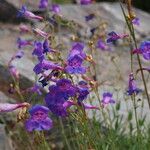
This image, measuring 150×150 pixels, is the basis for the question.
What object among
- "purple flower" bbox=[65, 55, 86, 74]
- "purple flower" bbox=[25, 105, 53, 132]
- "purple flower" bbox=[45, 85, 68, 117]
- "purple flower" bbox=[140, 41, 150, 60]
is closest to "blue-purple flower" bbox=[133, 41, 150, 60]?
"purple flower" bbox=[140, 41, 150, 60]

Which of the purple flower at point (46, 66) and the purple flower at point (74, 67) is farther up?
the purple flower at point (74, 67)

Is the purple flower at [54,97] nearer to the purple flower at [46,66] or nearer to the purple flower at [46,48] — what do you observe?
the purple flower at [46,66]

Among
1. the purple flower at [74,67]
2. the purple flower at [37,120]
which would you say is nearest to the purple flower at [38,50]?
the purple flower at [74,67]

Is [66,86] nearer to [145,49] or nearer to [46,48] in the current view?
[46,48]

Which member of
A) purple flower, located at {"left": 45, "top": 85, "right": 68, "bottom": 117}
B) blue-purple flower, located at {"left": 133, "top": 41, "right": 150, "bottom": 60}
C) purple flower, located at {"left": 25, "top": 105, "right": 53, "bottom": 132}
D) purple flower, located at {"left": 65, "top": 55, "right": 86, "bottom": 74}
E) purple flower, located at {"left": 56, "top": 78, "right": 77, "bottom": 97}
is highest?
blue-purple flower, located at {"left": 133, "top": 41, "right": 150, "bottom": 60}

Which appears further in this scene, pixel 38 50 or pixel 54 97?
pixel 38 50

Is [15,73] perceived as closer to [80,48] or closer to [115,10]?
[80,48]

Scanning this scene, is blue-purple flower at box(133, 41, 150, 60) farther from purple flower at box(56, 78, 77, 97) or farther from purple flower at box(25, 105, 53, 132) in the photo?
purple flower at box(25, 105, 53, 132)

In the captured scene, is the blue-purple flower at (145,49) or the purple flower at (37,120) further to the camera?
the blue-purple flower at (145,49)

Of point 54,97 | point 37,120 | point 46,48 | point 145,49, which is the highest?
point 145,49

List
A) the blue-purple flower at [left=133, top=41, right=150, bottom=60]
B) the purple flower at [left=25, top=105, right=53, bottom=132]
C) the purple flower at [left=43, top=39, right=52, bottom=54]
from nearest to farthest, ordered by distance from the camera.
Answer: the purple flower at [left=25, top=105, right=53, bottom=132] → the purple flower at [left=43, top=39, right=52, bottom=54] → the blue-purple flower at [left=133, top=41, right=150, bottom=60]

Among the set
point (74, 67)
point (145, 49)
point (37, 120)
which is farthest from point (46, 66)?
point (145, 49)

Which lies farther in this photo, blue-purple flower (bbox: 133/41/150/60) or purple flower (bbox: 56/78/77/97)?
blue-purple flower (bbox: 133/41/150/60)

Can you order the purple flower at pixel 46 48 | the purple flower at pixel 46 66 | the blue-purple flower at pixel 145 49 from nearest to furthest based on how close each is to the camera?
1. the purple flower at pixel 46 66
2. the purple flower at pixel 46 48
3. the blue-purple flower at pixel 145 49
